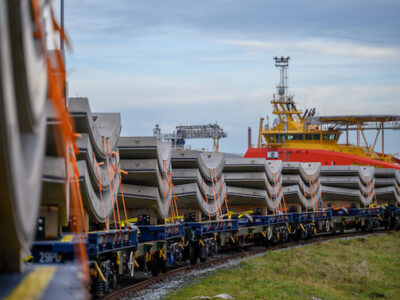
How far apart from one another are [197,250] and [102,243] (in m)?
8.27

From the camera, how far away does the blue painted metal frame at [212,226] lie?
19141 mm

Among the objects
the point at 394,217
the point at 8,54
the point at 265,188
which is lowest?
the point at 394,217

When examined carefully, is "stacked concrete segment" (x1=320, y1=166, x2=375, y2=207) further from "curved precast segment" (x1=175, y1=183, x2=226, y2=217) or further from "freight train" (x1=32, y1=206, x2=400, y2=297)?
"curved precast segment" (x1=175, y1=183, x2=226, y2=217)

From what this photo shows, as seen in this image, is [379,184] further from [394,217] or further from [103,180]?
[103,180]

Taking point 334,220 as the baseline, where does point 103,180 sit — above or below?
above

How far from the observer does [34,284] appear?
4.32 metres

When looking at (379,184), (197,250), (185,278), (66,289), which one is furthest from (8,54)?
(379,184)

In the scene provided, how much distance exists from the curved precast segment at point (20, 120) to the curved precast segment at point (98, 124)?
20.8 ft

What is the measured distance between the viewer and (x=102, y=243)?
1175 cm

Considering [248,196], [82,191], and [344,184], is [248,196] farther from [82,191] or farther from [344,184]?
[82,191]

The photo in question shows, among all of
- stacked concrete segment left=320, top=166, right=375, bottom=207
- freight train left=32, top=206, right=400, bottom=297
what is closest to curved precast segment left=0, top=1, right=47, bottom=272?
freight train left=32, top=206, right=400, bottom=297

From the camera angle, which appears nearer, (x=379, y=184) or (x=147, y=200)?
(x=147, y=200)

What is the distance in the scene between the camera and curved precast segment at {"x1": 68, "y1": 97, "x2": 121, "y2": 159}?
34.3ft

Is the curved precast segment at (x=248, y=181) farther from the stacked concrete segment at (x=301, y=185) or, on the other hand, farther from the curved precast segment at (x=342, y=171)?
the curved precast segment at (x=342, y=171)
